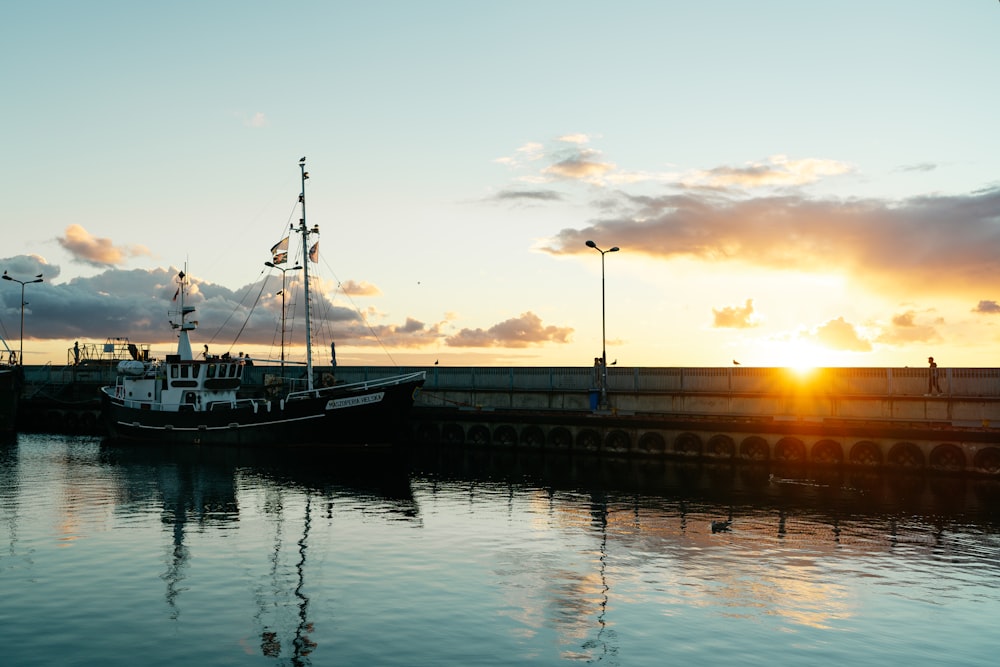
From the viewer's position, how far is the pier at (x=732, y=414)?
47.8 metres

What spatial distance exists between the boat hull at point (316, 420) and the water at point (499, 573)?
16.1m

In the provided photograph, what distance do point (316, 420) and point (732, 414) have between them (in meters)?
29.4

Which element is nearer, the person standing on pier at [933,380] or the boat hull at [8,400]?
the person standing on pier at [933,380]

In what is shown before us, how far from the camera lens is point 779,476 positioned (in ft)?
153

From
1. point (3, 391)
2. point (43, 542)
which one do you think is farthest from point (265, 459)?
point (3, 391)

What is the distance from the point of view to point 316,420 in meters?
59.3

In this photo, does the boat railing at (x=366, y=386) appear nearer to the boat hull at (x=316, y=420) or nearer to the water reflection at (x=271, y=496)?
the boat hull at (x=316, y=420)

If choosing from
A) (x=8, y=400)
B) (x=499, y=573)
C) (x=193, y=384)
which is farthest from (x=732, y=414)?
(x=8, y=400)

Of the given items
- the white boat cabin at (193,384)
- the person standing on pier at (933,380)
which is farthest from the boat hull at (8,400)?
the person standing on pier at (933,380)

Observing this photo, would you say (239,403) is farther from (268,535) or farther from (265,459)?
(268,535)

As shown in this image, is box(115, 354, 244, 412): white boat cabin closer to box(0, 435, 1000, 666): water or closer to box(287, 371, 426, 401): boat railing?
box(287, 371, 426, 401): boat railing

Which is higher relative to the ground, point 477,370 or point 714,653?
point 477,370

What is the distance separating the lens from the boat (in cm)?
5900

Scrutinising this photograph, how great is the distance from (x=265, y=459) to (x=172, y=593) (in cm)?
3765
